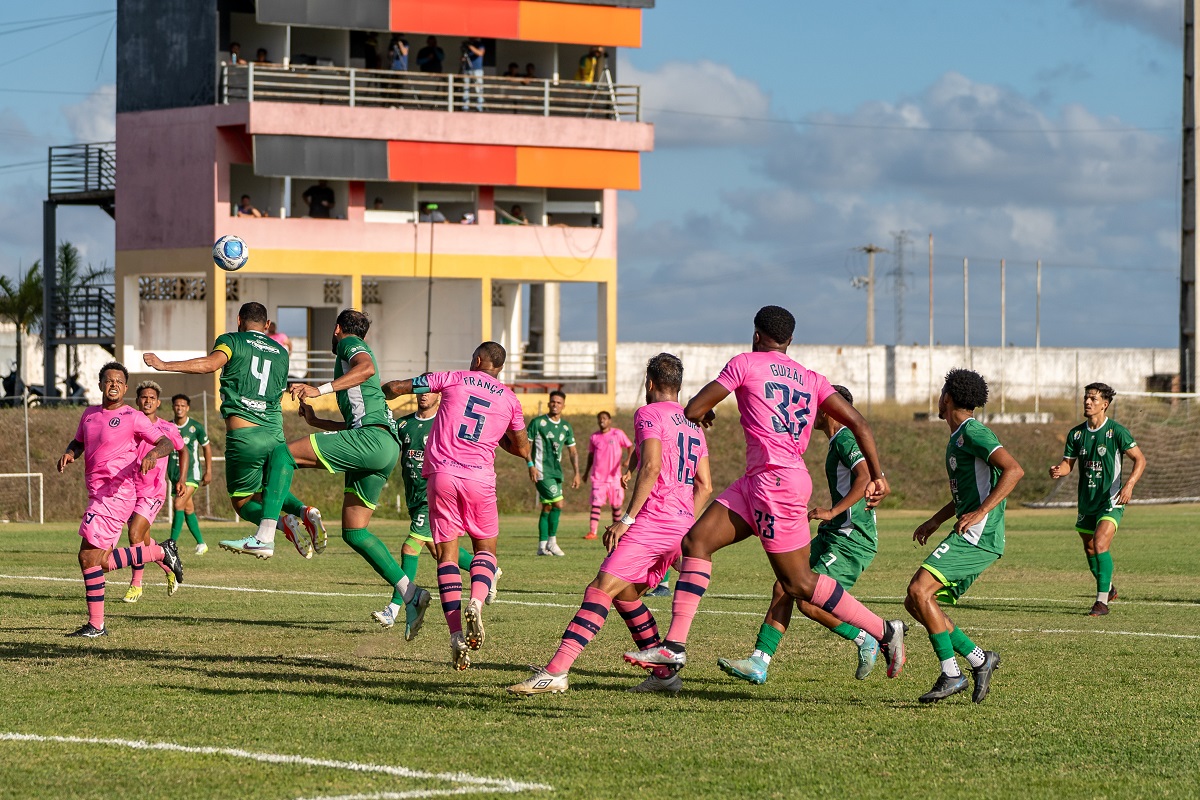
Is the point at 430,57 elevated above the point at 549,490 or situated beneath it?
elevated above

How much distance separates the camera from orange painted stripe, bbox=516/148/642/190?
148 ft

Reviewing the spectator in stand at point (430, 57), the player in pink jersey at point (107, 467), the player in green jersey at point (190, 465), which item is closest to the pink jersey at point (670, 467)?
the player in pink jersey at point (107, 467)

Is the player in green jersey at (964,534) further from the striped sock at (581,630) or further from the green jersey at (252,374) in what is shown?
the green jersey at (252,374)

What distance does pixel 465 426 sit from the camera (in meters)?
10.1

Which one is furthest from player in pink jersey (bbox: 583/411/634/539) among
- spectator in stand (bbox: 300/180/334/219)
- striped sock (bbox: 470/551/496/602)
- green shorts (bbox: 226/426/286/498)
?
spectator in stand (bbox: 300/180/334/219)

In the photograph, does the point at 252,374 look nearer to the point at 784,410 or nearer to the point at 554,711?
the point at 554,711

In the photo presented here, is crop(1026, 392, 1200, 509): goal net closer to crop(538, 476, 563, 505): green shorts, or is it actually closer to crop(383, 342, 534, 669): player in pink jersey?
crop(538, 476, 563, 505): green shorts

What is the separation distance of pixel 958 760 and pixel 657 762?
1.44 meters

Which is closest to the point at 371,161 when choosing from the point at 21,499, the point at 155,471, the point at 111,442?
the point at 21,499

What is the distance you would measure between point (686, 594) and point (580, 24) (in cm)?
3856

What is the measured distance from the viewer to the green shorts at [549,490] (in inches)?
920

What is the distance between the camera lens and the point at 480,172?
4475 centimetres

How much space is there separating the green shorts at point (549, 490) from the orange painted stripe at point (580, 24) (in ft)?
79.3

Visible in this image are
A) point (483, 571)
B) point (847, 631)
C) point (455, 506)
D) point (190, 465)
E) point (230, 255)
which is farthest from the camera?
point (190, 465)
